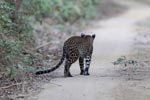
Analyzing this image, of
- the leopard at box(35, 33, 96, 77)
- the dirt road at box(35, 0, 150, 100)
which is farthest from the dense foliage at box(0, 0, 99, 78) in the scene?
the dirt road at box(35, 0, 150, 100)

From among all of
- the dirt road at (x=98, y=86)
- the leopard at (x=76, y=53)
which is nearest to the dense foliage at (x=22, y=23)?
→ the leopard at (x=76, y=53)

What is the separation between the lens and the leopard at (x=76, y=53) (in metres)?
14.2

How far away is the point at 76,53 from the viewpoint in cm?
1426

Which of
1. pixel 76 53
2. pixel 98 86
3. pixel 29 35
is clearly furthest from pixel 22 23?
pixel 98 86

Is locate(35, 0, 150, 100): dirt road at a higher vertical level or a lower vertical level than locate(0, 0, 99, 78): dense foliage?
lower

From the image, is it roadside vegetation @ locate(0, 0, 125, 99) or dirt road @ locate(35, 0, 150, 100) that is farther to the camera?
roadside vegetation @ locate(0, 0, 125, 99)

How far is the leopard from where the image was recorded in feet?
46.6

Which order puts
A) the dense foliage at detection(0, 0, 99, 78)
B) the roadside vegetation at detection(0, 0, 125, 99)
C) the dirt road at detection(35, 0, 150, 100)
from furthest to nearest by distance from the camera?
the dense foliage at detection(0, 0, 99, 78) → the roadside vegetation at detection(0, 0, 125, 99) → the dirt road at detection(35, 0, 150, 100)

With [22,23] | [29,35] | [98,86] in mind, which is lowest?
[98,86]

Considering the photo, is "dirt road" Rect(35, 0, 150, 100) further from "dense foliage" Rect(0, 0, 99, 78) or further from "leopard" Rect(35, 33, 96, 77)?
"dense foliage" Rect(0, 0, 99, 78)

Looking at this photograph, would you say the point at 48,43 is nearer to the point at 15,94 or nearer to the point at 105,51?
the point at 105,51

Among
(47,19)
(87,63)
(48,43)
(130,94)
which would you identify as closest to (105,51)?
(48,43)

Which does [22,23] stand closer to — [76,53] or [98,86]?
[76,53]

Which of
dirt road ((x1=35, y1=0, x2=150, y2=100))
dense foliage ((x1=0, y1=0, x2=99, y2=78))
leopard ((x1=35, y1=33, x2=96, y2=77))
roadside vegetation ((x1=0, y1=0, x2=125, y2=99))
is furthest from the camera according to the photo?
leopard ((x1=35, y1=33, x2=96, y2=77))
